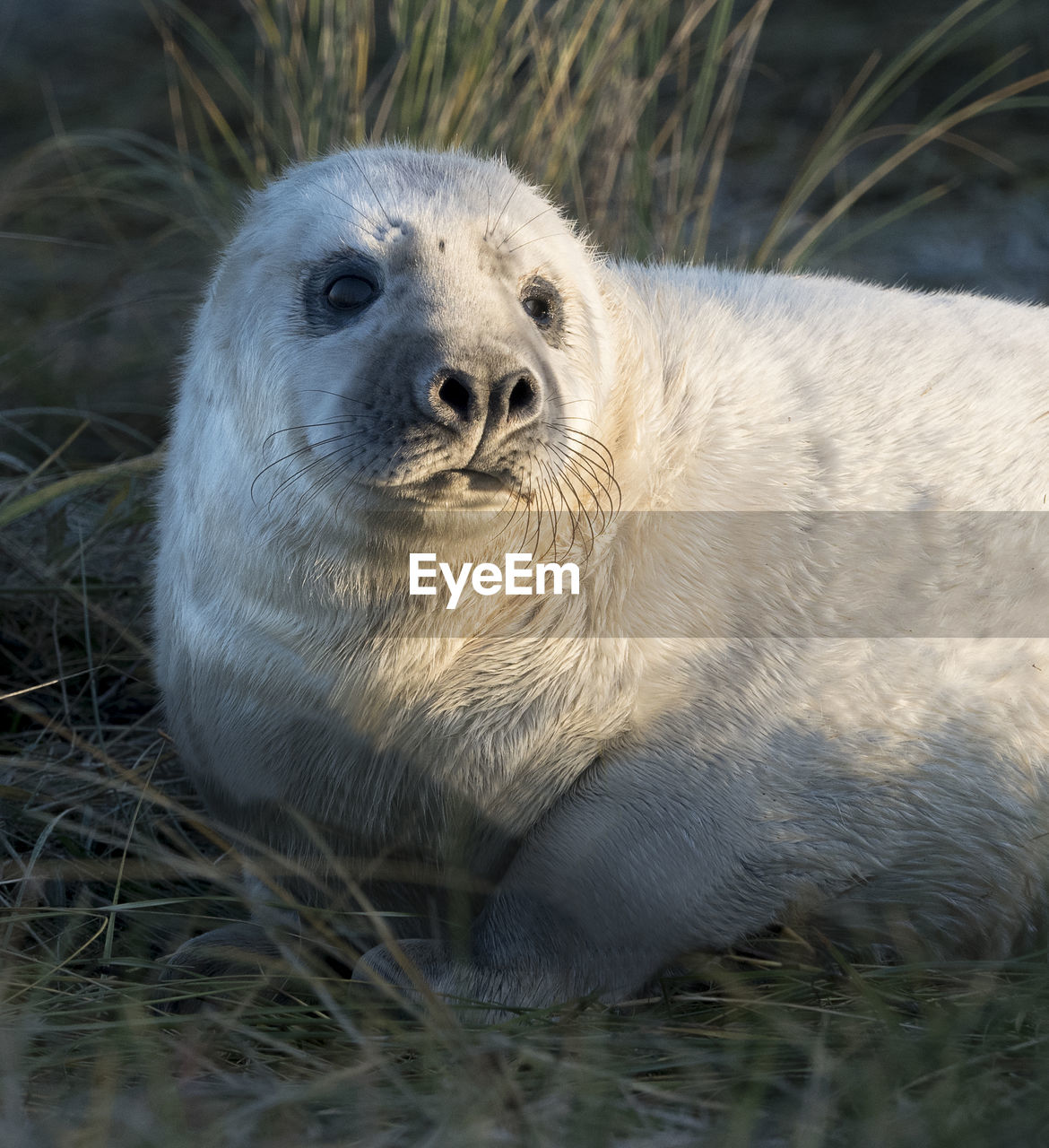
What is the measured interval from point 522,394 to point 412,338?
0.17m

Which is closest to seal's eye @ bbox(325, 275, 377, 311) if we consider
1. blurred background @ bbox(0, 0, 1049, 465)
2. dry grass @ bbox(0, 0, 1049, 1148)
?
dry grass @ bbox(0, 0, 1049, 1148)

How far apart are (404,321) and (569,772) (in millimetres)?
738

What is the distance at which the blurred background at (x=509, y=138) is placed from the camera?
3.71m

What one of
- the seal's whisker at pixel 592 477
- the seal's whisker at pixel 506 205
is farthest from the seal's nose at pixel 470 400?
the seal's whisker at pixel 506 205

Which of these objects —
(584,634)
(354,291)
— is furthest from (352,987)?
(354,291)

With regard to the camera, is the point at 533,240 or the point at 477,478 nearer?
the point at 477,478

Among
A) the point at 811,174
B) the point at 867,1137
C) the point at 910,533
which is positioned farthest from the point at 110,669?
the point at 811,174

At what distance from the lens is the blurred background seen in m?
3.71

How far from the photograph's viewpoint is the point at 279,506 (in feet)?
6.73

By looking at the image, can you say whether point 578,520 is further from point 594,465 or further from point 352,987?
point 352,987

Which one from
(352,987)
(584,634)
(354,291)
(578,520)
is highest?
(354,291)

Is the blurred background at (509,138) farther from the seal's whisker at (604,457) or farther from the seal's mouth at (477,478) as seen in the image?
the seal's mouth at (477,478)

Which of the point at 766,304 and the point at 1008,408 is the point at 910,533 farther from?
the point at 766,304

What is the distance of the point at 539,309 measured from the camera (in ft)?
7.03
